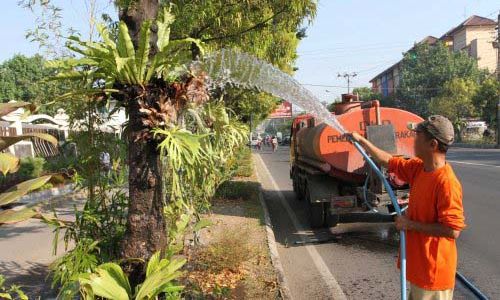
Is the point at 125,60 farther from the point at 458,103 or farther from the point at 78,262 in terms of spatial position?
the point at 458,103

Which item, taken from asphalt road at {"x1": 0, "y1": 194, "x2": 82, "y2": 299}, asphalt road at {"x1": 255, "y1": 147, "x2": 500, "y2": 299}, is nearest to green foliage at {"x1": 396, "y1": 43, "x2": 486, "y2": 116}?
asphalt road at {"x1": 255, "y1": 147, "x2": 500, "y2": 299}

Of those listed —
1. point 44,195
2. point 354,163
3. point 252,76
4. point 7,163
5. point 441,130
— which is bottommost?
point 44,195

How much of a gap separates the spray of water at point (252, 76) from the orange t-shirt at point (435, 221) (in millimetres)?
1330

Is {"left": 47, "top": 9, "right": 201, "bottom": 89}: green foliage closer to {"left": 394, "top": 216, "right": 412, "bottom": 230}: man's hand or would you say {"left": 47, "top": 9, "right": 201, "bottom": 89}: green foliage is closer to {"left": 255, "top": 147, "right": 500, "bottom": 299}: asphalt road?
{"left": 394, "top": 216, "right": 412, "bottom": 230}: man's hand

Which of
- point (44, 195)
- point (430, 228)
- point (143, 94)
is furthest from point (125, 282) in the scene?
point (44, 195)

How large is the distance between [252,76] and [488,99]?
145ft

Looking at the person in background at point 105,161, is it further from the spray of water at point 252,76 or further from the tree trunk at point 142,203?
the spray of water at point 252,76

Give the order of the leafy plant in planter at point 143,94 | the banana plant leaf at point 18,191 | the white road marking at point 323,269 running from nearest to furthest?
the banana plant leaf at point 18,191, the leafy plant in planter at point 143,94, the white road marking at point 323,269

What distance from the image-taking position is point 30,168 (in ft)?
57.0

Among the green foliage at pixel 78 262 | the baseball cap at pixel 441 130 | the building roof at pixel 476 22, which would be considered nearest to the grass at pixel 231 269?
the green foliage at pixel 78 262

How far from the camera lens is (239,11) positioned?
743cm

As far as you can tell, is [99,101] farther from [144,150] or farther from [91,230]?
[91,230]

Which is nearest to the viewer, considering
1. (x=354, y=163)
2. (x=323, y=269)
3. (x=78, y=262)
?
(x=78, y=262)

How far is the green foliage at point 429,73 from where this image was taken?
58438 millimetres
